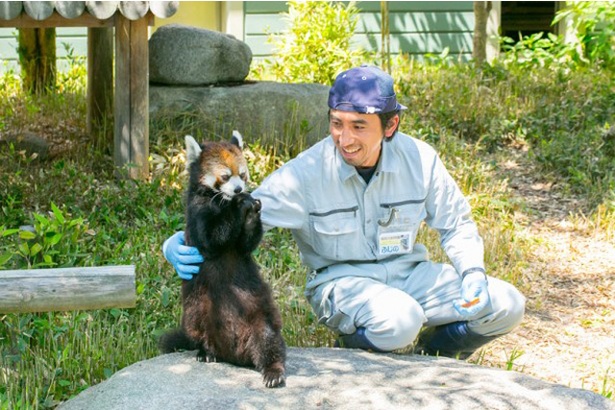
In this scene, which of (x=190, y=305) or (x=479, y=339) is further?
(x=479, y=339)

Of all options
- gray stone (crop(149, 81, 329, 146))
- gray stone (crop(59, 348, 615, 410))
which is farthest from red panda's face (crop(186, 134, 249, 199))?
gray stone (crop(149, 81, 329, 146))

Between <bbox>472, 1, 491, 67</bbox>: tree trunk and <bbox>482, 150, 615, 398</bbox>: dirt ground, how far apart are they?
2852 mm

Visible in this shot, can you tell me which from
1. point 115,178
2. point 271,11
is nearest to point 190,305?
point 115,178

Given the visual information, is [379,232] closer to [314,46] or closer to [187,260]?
[187,260]

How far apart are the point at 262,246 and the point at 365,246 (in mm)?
2558

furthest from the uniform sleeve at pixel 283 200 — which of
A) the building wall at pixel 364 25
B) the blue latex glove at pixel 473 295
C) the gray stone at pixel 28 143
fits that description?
the building wall at pixel 364 25

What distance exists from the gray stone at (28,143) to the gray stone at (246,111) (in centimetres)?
115

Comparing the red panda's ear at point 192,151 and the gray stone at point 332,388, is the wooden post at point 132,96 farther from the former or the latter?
the gray stone at point 332,388

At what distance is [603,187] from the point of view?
367 inches

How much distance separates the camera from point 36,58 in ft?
38.0

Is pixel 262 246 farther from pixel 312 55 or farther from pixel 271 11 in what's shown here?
pixel 271 11

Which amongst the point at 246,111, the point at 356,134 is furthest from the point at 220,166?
the point at 246,111

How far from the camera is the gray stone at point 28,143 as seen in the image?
30.3 feet

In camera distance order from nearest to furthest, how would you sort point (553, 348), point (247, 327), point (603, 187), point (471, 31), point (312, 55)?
1. point (247, 327)
2. point (553, 348)
3. point (603, 187)
4. point (312, 55)
5. point (471, 31)
